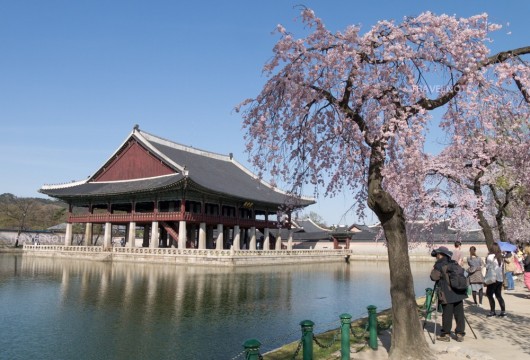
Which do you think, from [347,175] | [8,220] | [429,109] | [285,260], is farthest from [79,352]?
[8,220]

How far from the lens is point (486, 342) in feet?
30.8

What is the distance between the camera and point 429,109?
8656 mm

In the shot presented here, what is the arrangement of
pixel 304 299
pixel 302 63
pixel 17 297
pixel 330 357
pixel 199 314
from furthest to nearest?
pixel 304 299 < pixel 17 297 < pixel 199 314 < pixel 302 63 < pixel 330 357

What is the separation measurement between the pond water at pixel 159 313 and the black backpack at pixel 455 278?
4666 mm

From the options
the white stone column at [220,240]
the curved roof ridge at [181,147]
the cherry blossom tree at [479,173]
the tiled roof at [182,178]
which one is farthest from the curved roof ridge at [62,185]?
the cherry blossom tree at [479,173]

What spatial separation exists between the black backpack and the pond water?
4.67 meters

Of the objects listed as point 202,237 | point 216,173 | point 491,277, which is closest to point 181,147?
point 216,173

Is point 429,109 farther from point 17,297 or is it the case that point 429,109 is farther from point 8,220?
point 8,220

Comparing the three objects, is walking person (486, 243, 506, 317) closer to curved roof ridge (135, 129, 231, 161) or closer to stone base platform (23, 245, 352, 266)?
stone base platform (23, 245, 352, 266)

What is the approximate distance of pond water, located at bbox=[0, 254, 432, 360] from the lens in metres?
10.9

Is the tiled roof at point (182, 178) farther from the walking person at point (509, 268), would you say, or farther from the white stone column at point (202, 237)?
the walking person at point (509, 268)

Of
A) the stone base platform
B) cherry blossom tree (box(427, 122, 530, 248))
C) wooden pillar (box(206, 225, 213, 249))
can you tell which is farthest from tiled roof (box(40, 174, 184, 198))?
cherry blossom tree (box(427, 122, 530, 248))

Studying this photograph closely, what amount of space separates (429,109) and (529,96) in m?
1.95

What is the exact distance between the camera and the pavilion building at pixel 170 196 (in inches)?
1714
